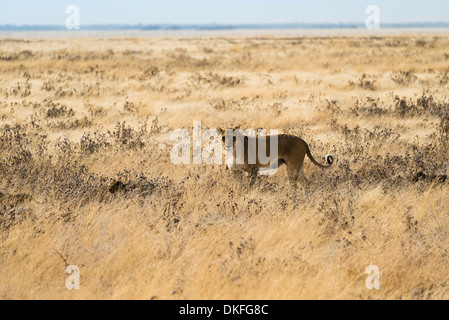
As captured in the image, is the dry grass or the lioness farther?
the lioness

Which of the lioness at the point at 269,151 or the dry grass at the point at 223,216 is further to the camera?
the lioness at the point at 269,151

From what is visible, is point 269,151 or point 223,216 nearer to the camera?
point 223,216

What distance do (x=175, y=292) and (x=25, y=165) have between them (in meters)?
5.22

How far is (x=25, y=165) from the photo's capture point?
818cm

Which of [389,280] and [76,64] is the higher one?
[76,64]

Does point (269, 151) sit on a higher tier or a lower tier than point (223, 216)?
higher

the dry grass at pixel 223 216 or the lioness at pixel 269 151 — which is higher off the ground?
the lioness at pixel 269 151
